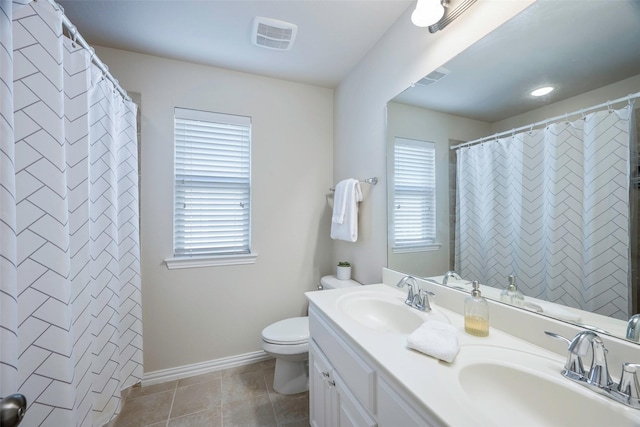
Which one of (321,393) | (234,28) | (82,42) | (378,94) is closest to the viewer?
(82,42)

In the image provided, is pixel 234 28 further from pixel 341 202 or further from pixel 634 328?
pixel 634 328

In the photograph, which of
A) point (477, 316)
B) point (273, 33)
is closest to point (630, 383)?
point (477, 316)

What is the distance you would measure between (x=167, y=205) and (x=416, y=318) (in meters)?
1.82

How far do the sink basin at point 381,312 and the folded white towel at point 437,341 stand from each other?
0.26 m

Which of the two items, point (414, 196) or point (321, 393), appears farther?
point (414, 196)

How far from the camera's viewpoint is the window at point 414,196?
1.34 metres

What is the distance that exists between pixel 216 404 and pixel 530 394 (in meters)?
1.74

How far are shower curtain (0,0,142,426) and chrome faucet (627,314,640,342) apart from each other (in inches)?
62.4

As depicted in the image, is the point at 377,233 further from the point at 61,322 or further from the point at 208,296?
the point at 61,322

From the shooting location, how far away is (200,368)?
6.26 ft

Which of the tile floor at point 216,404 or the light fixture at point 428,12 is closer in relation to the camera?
the light fixture at point 428,12

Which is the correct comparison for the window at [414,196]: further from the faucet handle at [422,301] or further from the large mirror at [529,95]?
the faucet handle at [422,301]

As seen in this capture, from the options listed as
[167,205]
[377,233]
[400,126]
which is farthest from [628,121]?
[167,205]

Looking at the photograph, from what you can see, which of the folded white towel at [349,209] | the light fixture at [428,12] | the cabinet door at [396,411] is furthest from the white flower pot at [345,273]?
the light fixture at [428,12]
